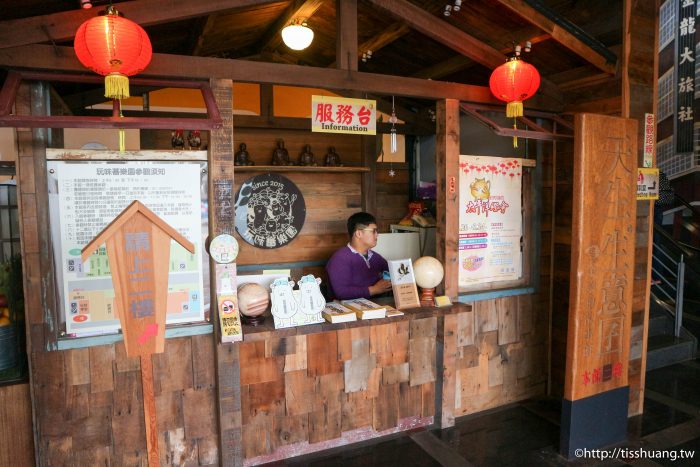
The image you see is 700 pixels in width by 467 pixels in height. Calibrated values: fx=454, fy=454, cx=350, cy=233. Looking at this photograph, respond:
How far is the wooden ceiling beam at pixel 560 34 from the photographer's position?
343cm

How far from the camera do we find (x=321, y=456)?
3.39 m

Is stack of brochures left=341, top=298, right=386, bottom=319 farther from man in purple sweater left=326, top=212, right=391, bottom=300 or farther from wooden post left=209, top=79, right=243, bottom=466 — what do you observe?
wooden post left=209, top=79, right=243, bottom=466

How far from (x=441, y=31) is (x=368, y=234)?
1.73 m

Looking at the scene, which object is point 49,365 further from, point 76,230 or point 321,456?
point 321,456

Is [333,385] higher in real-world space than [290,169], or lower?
lower

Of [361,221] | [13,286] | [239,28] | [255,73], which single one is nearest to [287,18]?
[239,28]

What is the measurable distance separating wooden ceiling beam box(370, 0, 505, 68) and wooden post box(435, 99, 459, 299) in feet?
1.45

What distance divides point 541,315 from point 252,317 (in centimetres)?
284

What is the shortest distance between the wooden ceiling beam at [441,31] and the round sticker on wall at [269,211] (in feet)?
9.41

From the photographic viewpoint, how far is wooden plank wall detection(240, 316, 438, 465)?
3.25 metres

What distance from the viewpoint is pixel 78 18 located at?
8.52ft

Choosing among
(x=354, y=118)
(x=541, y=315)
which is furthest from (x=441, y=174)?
(x=541, y=315)

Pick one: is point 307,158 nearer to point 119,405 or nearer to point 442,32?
point 442,32

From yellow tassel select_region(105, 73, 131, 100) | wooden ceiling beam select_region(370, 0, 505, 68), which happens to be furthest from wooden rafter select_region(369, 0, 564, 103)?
yellow tassel select_region(105, 73, 131, 100)
